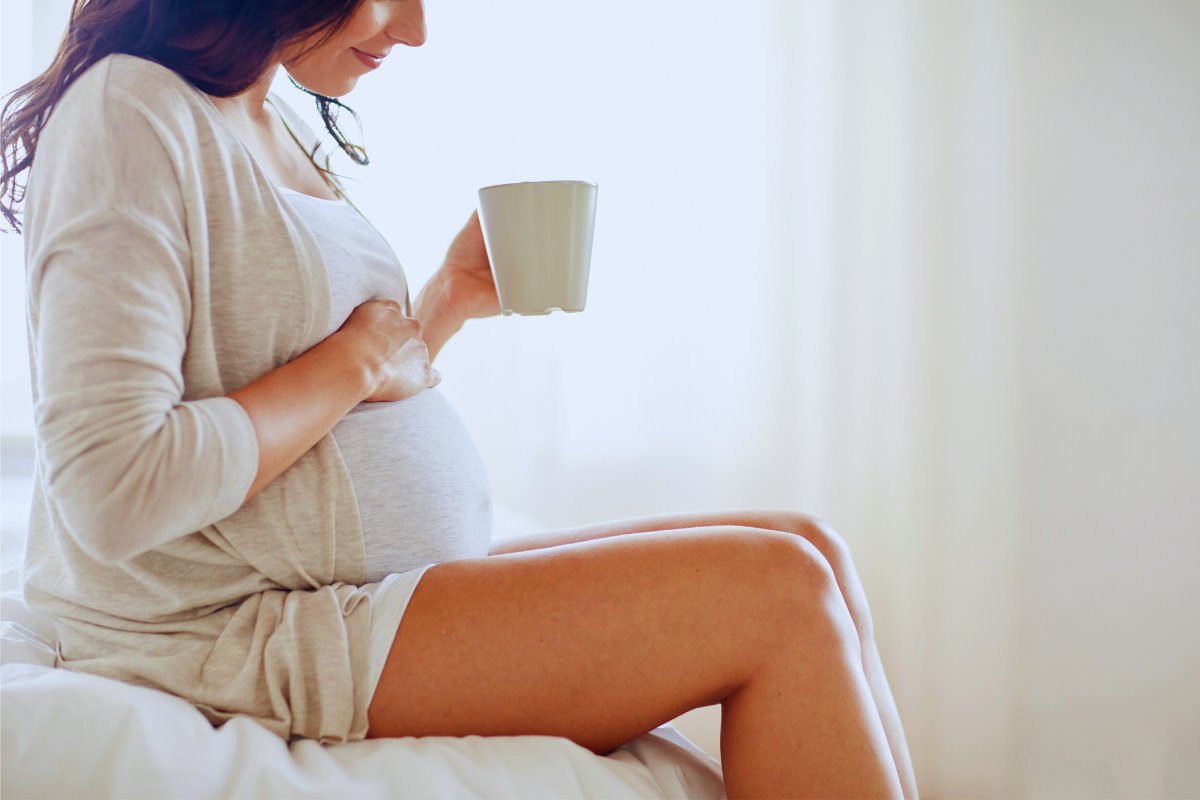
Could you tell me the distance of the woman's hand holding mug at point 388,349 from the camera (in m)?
0.75

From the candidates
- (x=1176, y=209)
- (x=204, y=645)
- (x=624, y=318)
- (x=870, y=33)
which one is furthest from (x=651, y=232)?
(x=204, y=645)

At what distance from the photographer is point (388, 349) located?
2.52 feet

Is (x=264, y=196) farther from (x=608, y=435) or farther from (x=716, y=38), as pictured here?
(x=716, y=38)

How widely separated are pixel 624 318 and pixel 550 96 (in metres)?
0.42

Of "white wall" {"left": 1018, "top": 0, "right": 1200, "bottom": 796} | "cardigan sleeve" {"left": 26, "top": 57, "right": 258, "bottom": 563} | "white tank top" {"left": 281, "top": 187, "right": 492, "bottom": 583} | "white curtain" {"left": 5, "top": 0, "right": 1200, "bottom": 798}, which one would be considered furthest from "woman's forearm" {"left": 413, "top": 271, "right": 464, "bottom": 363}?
"white wall" {"left": 1018, "top": 0, "right": 1200, "bottom": 796}

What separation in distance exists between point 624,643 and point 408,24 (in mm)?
595

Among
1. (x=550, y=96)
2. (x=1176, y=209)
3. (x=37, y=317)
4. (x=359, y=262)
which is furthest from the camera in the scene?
(x=550, y=96)

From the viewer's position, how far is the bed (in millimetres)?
584

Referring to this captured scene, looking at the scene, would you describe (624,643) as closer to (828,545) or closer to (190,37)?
(828,545)

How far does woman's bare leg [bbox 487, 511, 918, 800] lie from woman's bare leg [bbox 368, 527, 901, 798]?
0.38 feet

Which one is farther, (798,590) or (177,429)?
(798,590)

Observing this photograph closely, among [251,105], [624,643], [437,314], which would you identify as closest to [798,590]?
[624,643]

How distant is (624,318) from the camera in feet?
5.50

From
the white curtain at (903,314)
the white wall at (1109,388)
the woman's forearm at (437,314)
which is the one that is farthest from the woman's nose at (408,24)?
the white wall at (1109,388)
